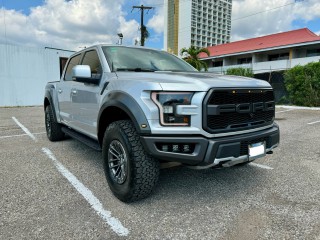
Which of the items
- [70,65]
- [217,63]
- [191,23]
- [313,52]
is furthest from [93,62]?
[191,23]

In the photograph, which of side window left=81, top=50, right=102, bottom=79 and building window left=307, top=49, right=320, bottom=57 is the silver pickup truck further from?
building window left=307, top=49, right=320, bottom=57

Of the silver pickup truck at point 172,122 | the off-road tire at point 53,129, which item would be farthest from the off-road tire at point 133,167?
the off-road tire at point 53,129

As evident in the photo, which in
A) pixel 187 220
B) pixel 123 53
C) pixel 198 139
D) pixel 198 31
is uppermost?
pixel 198 31

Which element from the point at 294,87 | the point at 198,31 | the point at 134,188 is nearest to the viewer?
the point at 134,188

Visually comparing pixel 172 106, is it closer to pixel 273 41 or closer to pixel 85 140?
pixel 85 140

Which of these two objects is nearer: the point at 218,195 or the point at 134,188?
the point at 134,188

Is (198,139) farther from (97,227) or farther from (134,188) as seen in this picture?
(97,227)

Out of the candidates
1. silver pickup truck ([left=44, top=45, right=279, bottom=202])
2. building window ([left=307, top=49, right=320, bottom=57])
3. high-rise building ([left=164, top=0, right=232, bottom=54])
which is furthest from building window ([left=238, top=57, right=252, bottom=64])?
high-rise building ([left=164, top=0, right=232, bottom=54])

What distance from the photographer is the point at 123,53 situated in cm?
387

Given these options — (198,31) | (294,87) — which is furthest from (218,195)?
(198,31)

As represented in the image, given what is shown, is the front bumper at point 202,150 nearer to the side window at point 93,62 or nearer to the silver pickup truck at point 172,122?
the silver pickup truck at point 172,122

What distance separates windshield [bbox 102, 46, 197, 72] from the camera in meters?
3.59

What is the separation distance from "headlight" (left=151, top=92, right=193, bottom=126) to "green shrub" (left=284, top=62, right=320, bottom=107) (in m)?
13.7

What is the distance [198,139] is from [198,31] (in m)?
101
